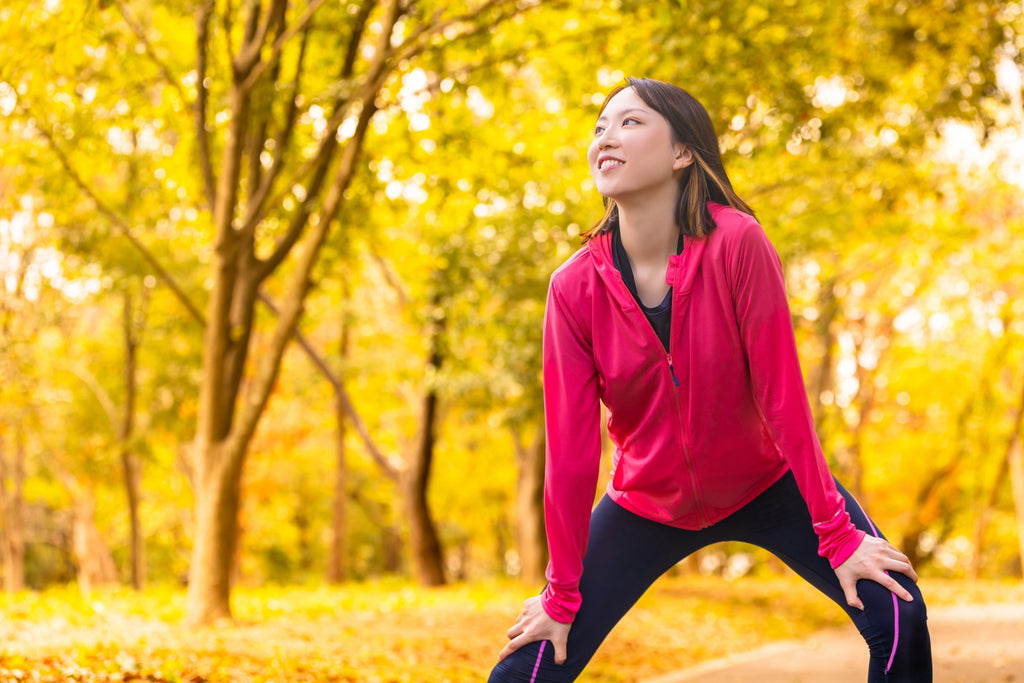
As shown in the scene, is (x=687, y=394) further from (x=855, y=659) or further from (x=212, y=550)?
(x=212, y=550)

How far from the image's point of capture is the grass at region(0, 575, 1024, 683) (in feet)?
18.1

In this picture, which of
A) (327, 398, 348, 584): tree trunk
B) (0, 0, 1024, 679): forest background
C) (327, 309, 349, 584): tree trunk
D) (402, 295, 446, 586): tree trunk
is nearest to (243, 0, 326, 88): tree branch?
(0, 0, 1024, 679): forest background

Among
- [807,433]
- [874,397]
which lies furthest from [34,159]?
[874,397]

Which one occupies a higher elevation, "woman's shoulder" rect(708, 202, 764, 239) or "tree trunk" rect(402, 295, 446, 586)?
"woman's shoulder" rect(708, 202, 764, 239)

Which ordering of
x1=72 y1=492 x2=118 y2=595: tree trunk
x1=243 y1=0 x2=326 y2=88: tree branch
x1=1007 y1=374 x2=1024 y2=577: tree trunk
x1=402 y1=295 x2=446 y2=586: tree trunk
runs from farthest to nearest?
1. x1=72 y1=492 x2=118 y2=595: tree trunk
2. x1=1007 y1=374 x2=1024 y2=577: tree trunk
3. x1=402 y1=295 x2=446 y2=586: tree trunk
4. x1=243 y1=0 x2=326 y2=88: tree branch

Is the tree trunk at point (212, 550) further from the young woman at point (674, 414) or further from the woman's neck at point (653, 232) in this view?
the woman's neck at point (653, 232)

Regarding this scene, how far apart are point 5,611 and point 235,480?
11.8ft

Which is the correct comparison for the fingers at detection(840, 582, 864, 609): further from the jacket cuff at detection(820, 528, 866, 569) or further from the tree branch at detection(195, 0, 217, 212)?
the tree branch at detection(195, 0, 217, 212)

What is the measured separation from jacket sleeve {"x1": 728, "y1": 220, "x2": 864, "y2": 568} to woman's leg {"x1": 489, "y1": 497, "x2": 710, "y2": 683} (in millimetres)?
467

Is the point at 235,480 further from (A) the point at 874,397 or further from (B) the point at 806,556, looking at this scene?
(A) the point at 874,397

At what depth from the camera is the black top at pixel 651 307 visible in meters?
2.39

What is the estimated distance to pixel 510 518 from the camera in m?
32.7

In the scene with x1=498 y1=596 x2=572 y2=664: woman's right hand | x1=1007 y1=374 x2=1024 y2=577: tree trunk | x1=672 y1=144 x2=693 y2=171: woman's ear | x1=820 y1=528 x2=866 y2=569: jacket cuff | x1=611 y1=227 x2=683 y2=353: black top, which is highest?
x1=672 y1=144 x2=693 y2=171: woman's ear

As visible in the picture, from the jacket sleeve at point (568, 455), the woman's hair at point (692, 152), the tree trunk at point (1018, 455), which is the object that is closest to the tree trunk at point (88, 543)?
the jacket sleeve at point (568, 455)
